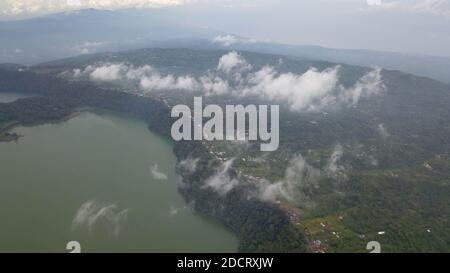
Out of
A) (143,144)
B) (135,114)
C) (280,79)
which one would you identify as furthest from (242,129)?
(280,79)

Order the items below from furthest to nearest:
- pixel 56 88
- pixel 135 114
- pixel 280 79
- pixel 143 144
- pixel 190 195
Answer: pixel 280 79 → pixel 56 88 → pixel 135 114 → pixel 143 144 → pixel 190 195

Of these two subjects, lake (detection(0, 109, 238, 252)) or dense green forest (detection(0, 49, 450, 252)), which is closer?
lake (detection(0, 109, 238, 252))

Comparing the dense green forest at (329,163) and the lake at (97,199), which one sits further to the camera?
the dense green forest at (329,163)

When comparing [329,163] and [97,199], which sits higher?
[329,163]

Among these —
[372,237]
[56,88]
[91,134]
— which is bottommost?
[372,237]

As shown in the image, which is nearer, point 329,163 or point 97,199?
point 97,199

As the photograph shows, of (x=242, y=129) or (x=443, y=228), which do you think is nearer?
(x=443, y=228)
